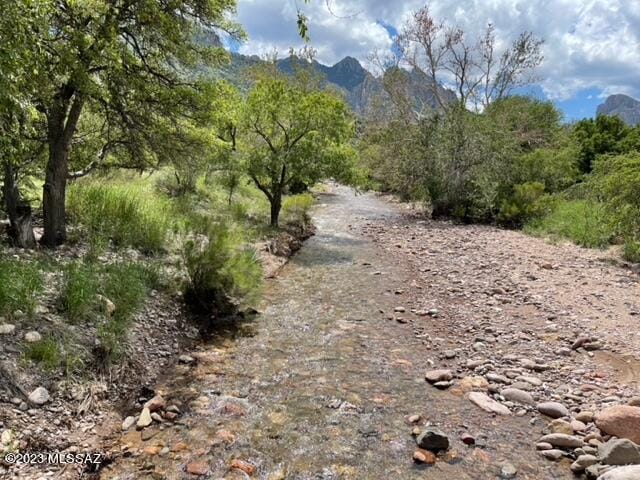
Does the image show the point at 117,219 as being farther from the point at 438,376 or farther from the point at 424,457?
the point at 424,457

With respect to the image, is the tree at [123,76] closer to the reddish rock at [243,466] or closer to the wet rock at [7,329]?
the wet rock at [7,329]

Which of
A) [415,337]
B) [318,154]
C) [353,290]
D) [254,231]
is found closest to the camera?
[415,337]

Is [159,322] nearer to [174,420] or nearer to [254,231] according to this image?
[174,420]

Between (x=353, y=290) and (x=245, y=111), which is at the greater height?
(x=245, y=111)

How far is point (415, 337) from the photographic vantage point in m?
7.72

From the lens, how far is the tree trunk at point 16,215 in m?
7.60

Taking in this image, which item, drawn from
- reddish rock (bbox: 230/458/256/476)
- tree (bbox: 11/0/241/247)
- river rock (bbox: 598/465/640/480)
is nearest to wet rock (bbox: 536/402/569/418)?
river rock (bbox: 598/465/640/480)

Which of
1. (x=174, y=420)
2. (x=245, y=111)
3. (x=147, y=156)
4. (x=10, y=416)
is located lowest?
(x=174, y=420)

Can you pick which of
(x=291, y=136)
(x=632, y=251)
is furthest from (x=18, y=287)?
(x=632, y=251)

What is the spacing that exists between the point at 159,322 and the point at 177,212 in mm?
6846

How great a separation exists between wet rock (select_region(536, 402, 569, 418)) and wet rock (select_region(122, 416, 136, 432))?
4506mm

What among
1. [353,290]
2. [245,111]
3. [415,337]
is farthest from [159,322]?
[245,111]

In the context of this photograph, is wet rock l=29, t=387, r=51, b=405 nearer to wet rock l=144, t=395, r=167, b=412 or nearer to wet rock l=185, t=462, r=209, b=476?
wet rock l=144, t=395, r=167, b=412

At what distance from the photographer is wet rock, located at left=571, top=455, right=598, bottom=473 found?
4223 mm
